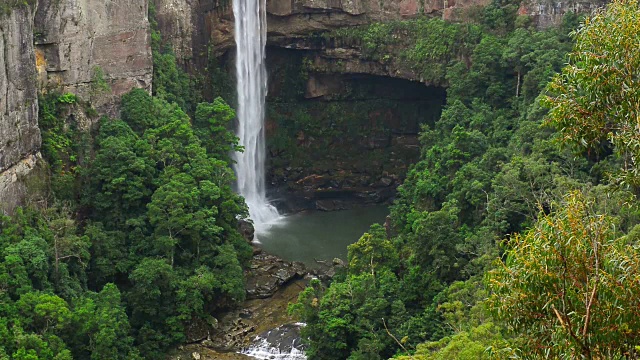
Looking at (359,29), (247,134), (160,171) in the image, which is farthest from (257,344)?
(359,29)

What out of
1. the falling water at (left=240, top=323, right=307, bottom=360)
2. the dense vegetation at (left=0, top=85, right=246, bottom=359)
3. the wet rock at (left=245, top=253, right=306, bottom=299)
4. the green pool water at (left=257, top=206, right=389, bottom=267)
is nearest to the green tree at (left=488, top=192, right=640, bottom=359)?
the dense vegetation at (left=0, top=85, right=246, bottom=359)

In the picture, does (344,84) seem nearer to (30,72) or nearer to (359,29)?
(359,29)

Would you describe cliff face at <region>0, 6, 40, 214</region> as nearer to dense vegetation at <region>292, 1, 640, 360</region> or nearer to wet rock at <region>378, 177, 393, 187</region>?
dense vegetation at <region>292, 1, 640, 360</region>

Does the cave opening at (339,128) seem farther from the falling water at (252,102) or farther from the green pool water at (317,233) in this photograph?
the green pool water at (317,233)

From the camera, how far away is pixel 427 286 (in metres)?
24.0

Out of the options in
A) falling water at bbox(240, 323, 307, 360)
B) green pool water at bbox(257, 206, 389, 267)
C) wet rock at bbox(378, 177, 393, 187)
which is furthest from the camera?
wet rock at bbox(378, 177, 393, 187)

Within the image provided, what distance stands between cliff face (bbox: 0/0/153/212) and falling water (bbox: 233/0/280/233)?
6263 millimetres

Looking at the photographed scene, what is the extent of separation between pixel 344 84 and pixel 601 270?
3058 cm

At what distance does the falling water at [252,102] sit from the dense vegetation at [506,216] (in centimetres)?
348

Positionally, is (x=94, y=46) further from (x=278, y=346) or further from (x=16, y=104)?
(x=278, y=346)

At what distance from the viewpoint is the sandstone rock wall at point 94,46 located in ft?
89.4

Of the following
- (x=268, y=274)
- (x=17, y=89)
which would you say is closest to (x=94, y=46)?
(x=17, y=89)

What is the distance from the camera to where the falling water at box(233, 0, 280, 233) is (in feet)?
118

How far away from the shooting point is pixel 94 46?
28.7 meters
